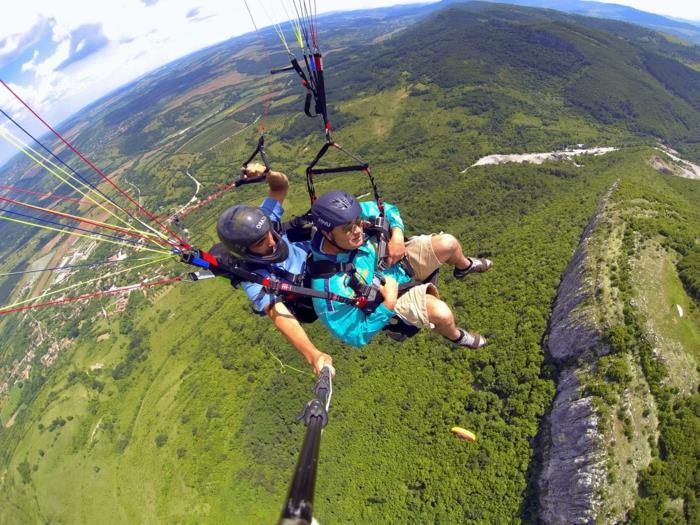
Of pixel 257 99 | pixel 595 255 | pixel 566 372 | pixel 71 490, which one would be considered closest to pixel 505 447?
pixel 566 372

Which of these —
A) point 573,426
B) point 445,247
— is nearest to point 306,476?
point 445,247

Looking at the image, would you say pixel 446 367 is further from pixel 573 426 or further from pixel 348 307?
pixel 348 307

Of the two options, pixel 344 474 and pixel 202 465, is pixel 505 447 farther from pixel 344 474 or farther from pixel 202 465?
pixel 202 465

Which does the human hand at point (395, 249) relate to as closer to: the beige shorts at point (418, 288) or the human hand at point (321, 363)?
the beige shorts at point (418, 288)

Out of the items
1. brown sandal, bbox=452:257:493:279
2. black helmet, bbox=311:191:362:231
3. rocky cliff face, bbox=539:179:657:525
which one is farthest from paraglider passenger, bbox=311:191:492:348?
rocky cliff face, bbox=539:179:657:525

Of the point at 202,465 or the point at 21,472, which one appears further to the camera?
the point at 21,472

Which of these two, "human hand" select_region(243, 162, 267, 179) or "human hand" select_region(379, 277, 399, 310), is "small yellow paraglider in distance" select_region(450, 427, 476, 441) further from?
"human hand" select_region(243, 162, 267, 179)

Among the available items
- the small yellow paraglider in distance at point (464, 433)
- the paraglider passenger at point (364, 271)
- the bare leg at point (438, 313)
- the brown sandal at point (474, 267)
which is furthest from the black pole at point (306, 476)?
the small yellow paraglider in distance at point (464, 433)
